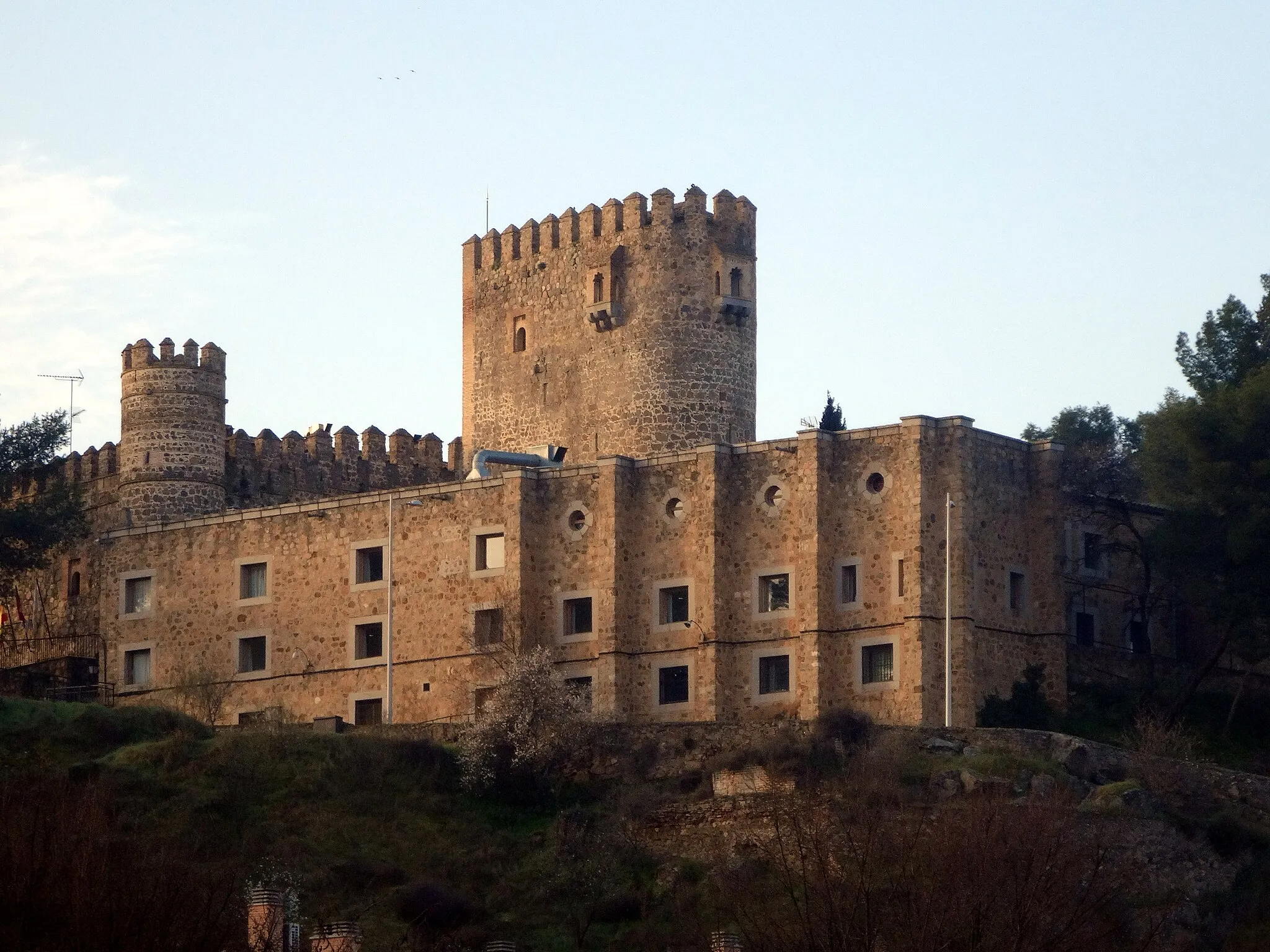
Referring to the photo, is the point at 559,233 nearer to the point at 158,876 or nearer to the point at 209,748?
the point at 209,748

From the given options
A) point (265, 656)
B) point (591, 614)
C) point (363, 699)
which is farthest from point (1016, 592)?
point (265, 656)

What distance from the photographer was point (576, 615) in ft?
214

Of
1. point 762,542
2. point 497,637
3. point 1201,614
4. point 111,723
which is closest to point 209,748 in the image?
point 111,723

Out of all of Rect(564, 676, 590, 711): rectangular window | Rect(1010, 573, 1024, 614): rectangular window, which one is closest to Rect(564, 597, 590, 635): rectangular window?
Rect(564, 676, 590, 711): rectangular window

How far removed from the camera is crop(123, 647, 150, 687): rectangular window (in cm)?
7012

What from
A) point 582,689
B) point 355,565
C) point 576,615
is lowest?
point 582,689

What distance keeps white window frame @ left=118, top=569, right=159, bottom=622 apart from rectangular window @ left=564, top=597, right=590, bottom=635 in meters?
11.3

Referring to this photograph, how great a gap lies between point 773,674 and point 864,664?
221 centimetres

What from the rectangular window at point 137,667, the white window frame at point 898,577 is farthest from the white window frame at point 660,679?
the rectangular window at point 137,667

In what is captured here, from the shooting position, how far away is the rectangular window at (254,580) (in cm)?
6888

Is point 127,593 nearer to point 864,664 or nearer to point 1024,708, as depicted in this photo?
point 864,664

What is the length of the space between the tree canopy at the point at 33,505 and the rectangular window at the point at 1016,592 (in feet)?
76.0

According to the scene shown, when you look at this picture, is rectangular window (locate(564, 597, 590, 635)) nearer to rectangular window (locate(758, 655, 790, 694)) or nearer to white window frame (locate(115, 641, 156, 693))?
rectangular window (locate(758, 655, 790, 694))

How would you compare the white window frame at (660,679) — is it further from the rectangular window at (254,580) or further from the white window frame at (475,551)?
the rectangular window at (254,580)
